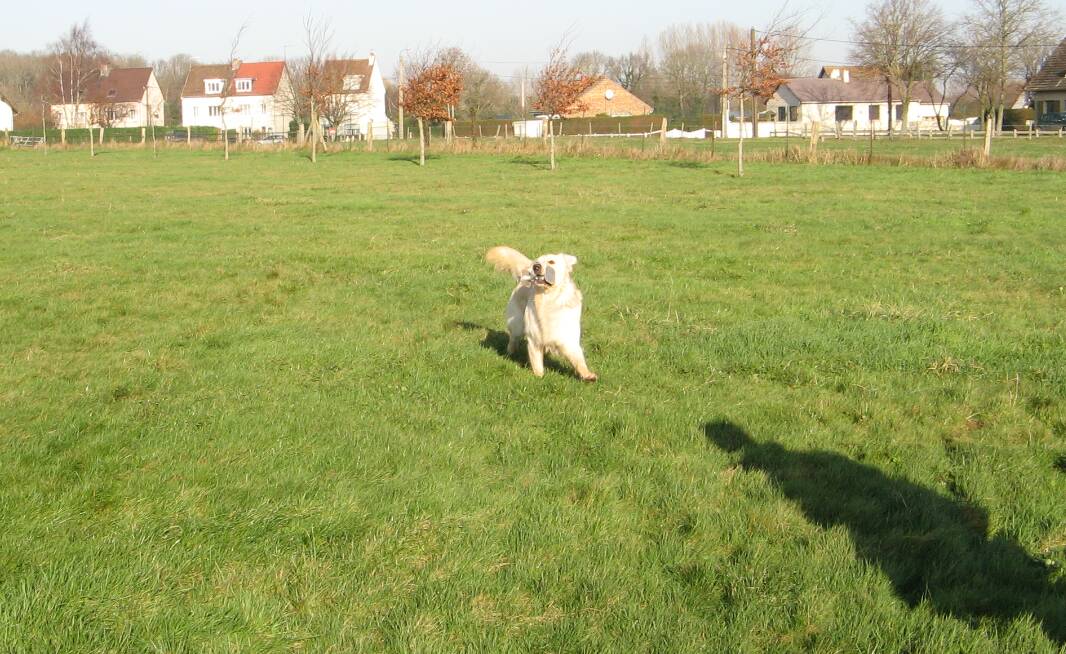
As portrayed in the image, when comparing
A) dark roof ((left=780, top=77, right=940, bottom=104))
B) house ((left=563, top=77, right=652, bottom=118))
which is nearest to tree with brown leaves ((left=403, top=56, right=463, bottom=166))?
house ((left=563, top=77, right=652, bottom=118))

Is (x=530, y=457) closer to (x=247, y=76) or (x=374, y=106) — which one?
(x=374, y=106)

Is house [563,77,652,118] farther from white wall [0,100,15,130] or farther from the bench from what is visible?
white wall [0,100,15,130]

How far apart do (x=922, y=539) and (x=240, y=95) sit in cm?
10397

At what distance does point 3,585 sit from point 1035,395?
6.65 m

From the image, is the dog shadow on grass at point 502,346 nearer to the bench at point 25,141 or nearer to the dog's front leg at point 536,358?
the dog's front leg at point 536,358

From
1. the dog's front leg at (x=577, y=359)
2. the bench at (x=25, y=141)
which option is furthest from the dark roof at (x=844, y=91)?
the dog's front leg at (x=577, y=359)

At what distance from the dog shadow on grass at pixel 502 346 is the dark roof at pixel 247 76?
312 ft

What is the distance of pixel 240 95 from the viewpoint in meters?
98.7

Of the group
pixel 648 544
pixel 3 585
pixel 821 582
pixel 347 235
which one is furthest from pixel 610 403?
pixel 347 235

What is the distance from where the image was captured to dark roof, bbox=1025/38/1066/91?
7494 centimetres

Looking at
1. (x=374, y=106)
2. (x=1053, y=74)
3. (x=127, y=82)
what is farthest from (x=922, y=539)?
(x=127, y=82)

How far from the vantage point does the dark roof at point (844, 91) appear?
3567 inches

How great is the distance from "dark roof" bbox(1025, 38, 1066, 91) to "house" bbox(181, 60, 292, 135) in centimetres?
7258

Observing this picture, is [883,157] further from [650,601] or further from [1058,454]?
[650,601]
